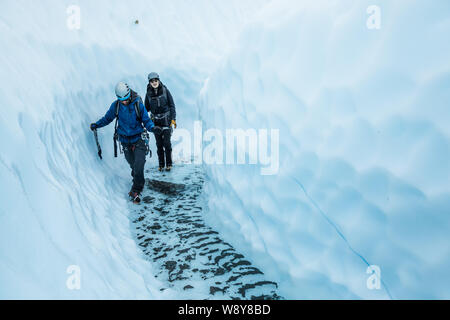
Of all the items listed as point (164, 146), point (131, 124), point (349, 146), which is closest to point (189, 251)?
point (131, 124)

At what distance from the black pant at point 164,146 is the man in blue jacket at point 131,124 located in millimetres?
750

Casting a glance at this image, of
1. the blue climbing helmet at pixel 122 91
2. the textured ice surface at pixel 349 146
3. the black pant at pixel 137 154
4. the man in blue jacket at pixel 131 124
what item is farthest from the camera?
the black pant at pixel 137 154

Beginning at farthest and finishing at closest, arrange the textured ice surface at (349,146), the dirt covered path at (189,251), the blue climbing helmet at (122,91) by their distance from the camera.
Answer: the blue climbing helmet at (122,91)
the dirt covered path at (189,251)
the textured ice surface at (349,146)

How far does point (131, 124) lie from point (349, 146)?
344 centimetres

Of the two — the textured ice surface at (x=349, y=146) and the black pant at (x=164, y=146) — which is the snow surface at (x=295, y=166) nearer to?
the textured ice surface at (x=349, y=146)

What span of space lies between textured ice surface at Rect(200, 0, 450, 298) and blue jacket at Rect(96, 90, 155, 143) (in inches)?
70.0

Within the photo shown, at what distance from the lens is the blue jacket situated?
452cm

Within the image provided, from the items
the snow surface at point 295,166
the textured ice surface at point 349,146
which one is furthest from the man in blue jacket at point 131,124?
the textured ice surface at point 349,146

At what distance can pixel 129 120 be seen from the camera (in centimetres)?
458

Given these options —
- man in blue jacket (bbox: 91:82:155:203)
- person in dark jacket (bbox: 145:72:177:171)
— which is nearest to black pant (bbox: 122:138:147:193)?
man in blue jacket (bbox: 91:82:155:203)

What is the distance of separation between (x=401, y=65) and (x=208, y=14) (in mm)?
10588

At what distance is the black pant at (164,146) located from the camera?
5672mm
